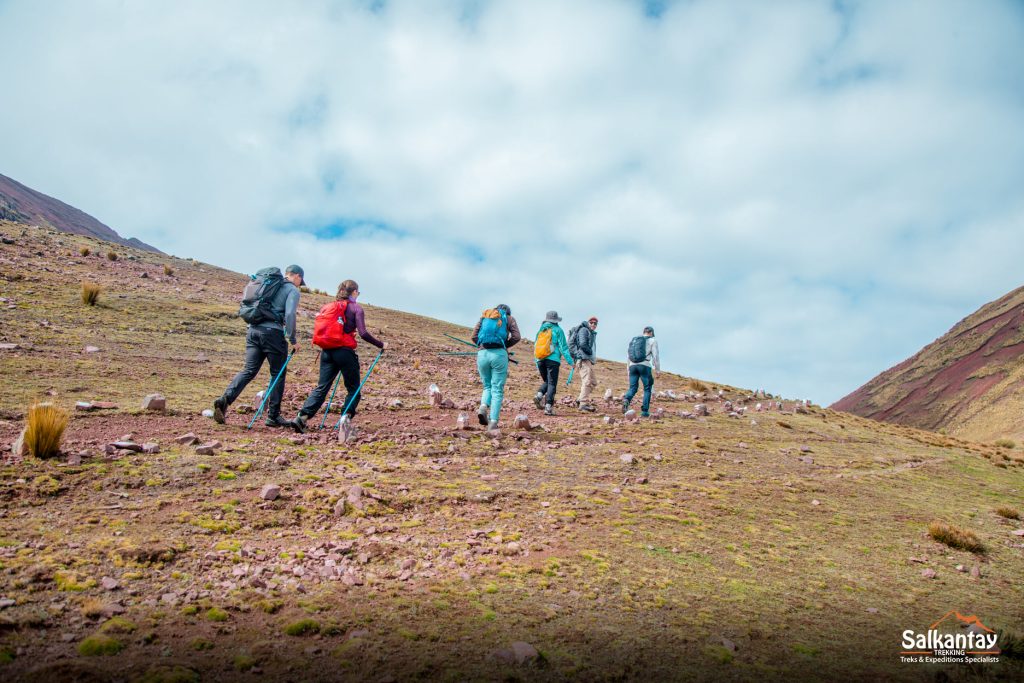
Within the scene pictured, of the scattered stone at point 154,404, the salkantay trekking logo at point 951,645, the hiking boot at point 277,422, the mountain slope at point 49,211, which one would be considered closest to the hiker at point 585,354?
the hiking boot at point 277,422

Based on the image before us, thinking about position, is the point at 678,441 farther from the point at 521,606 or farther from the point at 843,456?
the point at 521,606

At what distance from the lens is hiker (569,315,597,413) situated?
1540 cm

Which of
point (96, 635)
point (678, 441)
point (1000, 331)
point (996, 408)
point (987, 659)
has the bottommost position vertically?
point (96, 635)

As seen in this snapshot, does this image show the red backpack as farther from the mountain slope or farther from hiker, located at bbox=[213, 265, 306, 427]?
the mountain slope

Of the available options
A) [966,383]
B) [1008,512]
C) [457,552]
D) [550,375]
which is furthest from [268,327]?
[966,383]

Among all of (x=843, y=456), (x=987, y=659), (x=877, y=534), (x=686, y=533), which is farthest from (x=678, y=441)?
(x=987, y=659)

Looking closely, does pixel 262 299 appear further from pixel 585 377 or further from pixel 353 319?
pixel 585 377

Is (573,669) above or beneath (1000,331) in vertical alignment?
beneath

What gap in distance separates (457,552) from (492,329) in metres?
5.60

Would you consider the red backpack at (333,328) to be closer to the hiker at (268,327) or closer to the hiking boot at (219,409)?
the hiker at (268,327)

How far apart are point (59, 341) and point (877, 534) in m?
16.5

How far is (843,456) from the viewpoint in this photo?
468 inches

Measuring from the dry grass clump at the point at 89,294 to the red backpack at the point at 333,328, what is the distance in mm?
12327

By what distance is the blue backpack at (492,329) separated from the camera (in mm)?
10180
